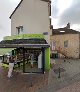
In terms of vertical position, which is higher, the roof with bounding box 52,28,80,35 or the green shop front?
the roof with bounding box 52,28,80,35

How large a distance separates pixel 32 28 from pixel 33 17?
3.96 feet

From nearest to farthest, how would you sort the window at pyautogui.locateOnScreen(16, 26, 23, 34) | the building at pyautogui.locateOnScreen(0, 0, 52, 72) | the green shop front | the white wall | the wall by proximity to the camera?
the green shop front → the building at pyautogui.locateOnScreen(0, 0, 52, 72) → the white wall → the window at pyautogui.locateOnScreen(16, 26, 23, 34) → the wall

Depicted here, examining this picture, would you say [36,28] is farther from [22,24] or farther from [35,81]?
[35,81]

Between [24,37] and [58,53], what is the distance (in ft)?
67.0

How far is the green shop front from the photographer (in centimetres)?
2188

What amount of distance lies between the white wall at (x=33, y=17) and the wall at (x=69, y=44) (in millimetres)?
18022

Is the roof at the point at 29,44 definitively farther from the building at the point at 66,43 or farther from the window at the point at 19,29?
the building at the point at 66,43

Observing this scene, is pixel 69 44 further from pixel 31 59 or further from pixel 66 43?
pixel 31 59

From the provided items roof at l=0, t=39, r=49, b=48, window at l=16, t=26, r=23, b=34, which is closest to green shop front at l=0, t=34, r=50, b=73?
roof at l=0, t=39, r=49, b=48

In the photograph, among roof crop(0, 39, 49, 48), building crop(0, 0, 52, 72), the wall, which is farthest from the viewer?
the wall

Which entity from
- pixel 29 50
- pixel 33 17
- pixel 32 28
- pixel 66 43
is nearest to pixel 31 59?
pixel 29 50

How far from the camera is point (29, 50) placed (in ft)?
76.8

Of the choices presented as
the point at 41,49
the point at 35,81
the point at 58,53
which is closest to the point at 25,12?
the point at 41,49

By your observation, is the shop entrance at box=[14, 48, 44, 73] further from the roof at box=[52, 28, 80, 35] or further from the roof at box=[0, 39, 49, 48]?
the roof at box=[52, 28, 80, 35]
